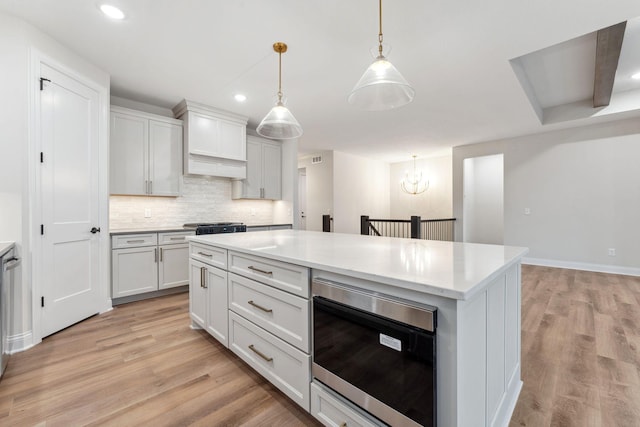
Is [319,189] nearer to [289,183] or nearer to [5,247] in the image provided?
[289,183]

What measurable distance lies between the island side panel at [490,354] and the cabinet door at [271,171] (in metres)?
4.01

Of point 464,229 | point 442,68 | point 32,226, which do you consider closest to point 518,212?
point 464,229

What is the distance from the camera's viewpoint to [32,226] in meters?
2.35

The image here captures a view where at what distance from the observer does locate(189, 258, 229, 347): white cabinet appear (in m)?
2.12

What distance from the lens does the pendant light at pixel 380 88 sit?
1.71 meters

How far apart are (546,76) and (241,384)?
510 cm

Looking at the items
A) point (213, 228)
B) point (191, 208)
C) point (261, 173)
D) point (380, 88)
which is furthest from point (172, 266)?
point (380, 88)

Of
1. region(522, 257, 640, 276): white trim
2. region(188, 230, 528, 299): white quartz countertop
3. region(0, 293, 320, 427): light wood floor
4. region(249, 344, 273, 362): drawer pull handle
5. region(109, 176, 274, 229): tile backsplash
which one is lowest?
region(0, 293, 320, 427): light wood floor

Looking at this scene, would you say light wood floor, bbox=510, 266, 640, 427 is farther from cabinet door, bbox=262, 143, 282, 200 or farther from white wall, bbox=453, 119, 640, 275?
cabinet door, bbox=262, 143, 282, 200

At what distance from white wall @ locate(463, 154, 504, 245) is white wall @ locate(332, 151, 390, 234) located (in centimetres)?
238

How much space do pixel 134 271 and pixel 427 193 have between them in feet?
23.8

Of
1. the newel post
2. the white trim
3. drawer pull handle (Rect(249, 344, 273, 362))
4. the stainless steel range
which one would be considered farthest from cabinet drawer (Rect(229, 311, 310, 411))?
the white trim

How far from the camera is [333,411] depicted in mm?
1317

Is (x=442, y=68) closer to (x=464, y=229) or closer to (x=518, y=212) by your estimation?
(x=518, y=212)
